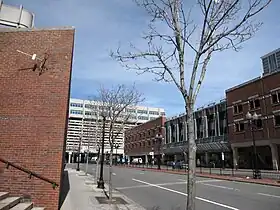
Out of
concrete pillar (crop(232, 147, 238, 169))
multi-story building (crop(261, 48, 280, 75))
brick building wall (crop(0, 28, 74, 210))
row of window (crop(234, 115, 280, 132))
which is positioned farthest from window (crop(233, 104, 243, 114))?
brick building wall (crop(0, 28, 74, 210))

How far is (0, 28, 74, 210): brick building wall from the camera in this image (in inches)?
379

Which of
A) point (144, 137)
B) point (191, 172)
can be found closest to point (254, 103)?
point (191, 172)

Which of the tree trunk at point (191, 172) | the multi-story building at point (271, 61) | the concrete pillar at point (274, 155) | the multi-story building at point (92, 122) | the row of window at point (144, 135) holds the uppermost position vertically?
the multi-story building at point (271, 61)

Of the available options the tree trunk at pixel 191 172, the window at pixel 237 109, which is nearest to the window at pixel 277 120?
the window at pixel 237 109

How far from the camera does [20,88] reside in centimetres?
1051

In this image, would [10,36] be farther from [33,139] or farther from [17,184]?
[17,184]

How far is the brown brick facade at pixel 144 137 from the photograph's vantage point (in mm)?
79875

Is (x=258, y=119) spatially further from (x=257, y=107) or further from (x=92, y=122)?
(x=92, y=122)

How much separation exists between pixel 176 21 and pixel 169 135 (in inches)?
2697

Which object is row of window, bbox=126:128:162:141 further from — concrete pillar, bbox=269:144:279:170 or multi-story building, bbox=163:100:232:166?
concrete pillar, bbox=269:144:279:170

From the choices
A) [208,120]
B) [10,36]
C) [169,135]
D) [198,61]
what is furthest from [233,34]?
[169,135]

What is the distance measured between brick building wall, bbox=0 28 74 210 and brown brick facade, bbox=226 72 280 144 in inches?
1421

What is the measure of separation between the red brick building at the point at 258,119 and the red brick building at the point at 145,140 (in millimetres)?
26360

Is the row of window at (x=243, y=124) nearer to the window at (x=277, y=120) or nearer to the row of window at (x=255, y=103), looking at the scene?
the window at (x=277, y=120)
